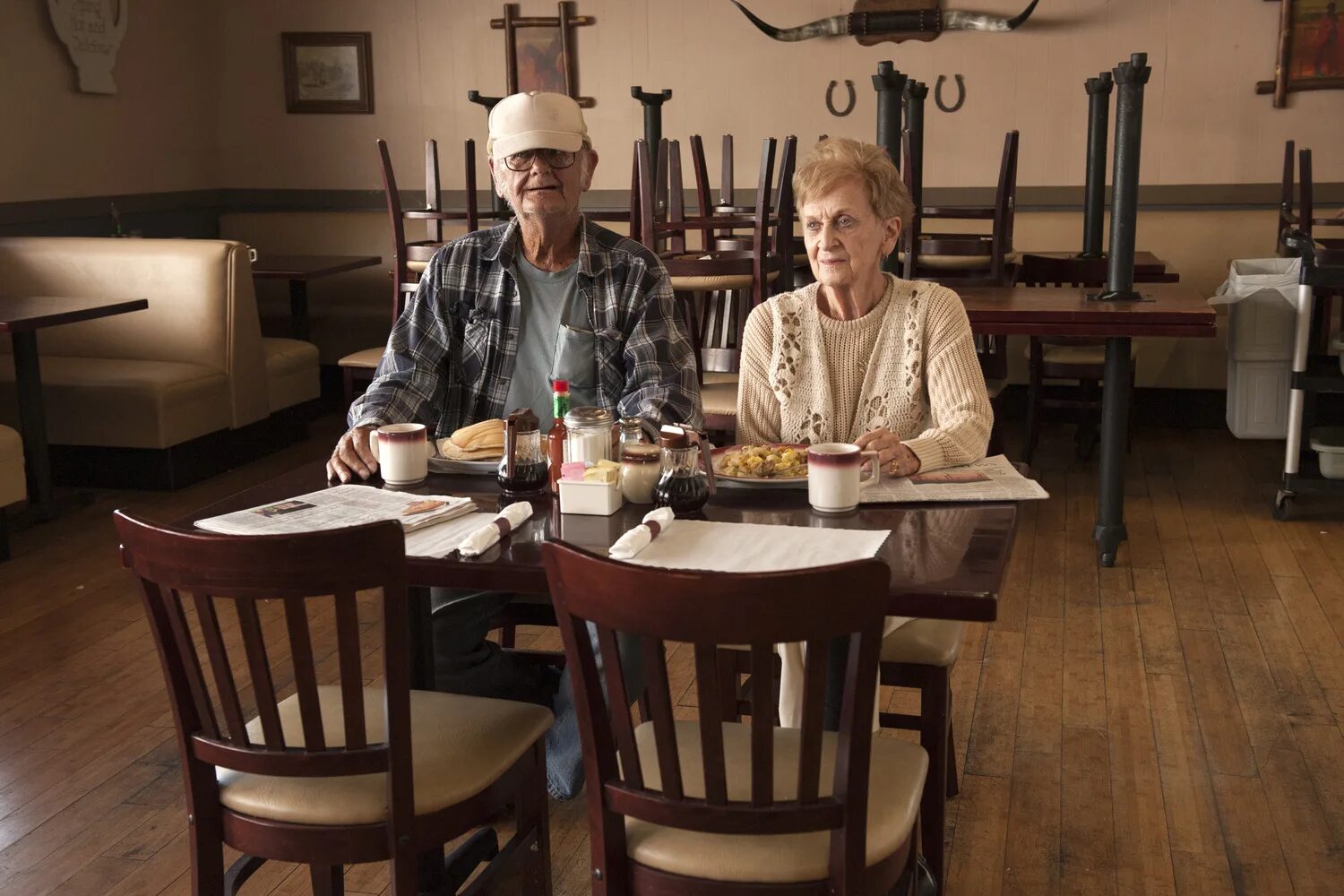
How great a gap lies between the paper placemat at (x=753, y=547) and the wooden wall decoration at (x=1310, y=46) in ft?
16.2

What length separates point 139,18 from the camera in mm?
6367

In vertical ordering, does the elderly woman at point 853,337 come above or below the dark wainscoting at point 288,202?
below

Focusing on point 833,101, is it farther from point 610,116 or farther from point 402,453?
point 402,453

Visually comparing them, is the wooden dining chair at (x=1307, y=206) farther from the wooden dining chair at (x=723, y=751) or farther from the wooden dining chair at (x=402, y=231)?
the wooden dining chair at (x=723, y=751)

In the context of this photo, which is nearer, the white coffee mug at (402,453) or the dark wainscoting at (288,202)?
the white coffee mug at (402,453)

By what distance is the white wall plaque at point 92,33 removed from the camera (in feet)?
19.1

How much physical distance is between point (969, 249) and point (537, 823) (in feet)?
11.2

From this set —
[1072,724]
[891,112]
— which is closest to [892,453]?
[1072,724]

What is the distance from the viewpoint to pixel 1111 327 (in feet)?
12.5

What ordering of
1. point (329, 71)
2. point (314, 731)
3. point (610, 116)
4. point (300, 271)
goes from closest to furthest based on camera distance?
point (314, 731) → point (300, 271) → point (610, 116) → point (329, 71)

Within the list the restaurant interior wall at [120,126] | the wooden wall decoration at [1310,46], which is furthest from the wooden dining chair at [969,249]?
the restaurant interior wall at [120,126]

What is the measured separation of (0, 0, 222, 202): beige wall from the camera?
5645mm

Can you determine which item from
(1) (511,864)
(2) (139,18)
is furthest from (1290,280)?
(2) (139,18)

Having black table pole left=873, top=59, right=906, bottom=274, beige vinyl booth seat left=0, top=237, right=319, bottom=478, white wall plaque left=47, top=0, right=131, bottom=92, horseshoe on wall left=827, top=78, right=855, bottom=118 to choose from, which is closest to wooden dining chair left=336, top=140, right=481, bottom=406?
beige vinyl booth seat left=0, top=237, right=319, bottom=478
